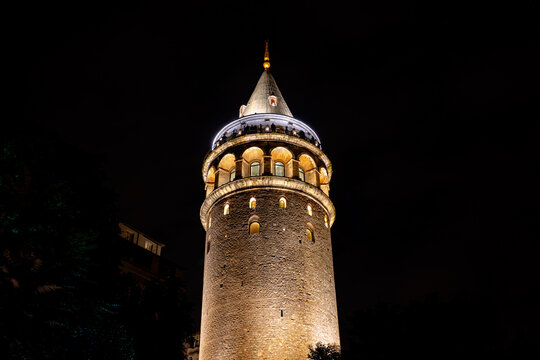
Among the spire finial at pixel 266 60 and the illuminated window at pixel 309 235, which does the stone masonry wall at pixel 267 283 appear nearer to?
the illuminated window at pixel 309 235

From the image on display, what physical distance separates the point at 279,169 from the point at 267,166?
4.44 feet

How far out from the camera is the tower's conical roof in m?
36.8

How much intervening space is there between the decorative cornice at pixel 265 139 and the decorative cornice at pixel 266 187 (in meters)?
3.07

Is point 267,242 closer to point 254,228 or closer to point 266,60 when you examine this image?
point 254,228

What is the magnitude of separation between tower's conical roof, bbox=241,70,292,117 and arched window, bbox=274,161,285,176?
15.3ft

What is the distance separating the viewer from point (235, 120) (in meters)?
35.0

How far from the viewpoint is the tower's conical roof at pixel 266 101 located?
3681 cm

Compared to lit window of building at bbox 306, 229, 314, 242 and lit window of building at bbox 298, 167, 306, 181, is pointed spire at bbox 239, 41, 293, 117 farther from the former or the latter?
lit window of building at bbox 306, 229, 314, 242

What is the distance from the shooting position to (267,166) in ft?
105
